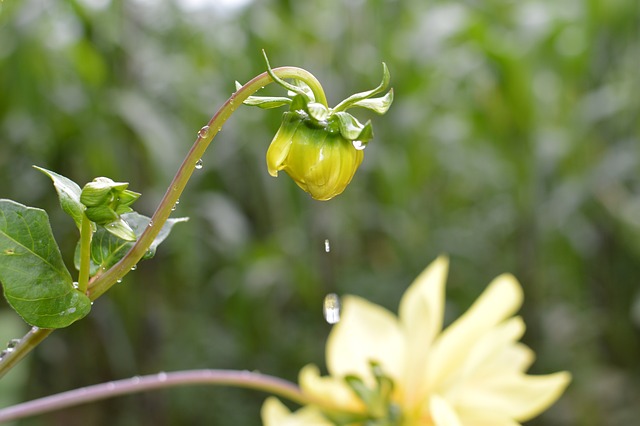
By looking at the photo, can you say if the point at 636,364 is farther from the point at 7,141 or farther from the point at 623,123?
the point at 7,141

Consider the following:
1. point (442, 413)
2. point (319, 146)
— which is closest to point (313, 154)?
point (319, 146)

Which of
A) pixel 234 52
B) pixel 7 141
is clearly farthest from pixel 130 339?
pixel 234 52

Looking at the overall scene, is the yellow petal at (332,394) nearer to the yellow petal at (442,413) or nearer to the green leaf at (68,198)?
the yellow petal at (442,413)

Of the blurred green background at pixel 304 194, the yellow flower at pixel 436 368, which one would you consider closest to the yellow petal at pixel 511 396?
the yellow flower at pixel 436 368

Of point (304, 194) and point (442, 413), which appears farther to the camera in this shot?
point (304, 194)

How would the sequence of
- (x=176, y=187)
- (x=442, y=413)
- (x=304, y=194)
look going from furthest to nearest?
(x=304, y=194)
(x=442, y=413)
(x=176, y=187)

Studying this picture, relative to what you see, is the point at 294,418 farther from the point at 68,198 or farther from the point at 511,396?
the point at 68,198
